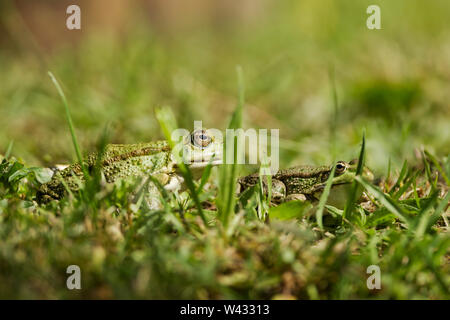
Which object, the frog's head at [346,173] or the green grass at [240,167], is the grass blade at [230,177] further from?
the frog's head at [346,173]

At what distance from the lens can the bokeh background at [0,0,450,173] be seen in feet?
13.2

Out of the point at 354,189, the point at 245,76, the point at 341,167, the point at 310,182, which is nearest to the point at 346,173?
the point at 341,167

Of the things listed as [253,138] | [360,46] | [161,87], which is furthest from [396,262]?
[360,46]

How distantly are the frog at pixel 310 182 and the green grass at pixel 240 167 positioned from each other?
0.51ft

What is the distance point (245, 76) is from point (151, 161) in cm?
359

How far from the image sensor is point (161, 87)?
5355mm

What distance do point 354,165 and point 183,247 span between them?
1243 millimetres

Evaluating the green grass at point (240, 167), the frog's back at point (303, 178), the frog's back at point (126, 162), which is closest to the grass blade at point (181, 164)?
the green grass at point (240, 167)

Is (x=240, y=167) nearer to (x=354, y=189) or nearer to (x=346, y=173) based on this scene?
(x=354, y=189)

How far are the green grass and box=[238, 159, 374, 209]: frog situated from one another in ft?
0.51

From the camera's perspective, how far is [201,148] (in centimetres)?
298

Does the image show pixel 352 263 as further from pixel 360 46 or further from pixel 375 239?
pixel 360 46

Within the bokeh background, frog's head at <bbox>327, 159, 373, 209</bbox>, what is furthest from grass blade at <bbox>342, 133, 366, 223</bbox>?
the bokeh background
